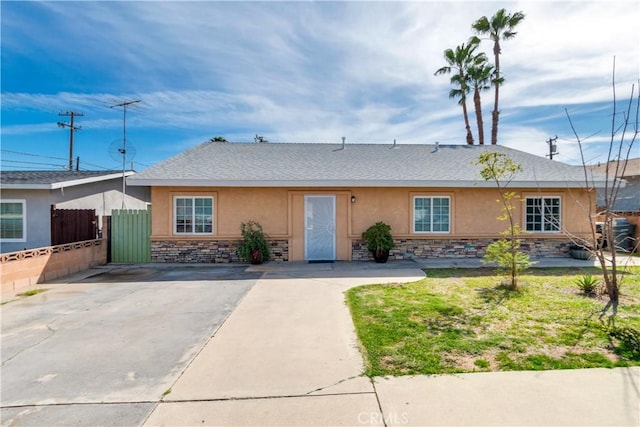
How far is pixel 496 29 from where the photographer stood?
20719mm

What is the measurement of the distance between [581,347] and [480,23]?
897 inches

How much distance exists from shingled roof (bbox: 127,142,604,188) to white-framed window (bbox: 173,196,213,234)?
0.90m

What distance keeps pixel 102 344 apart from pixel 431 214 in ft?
33.9

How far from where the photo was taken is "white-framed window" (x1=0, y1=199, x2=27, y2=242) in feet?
36.0

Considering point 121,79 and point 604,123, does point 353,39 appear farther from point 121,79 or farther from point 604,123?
point 121,79

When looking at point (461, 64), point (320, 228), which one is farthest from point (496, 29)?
point (320, 228)

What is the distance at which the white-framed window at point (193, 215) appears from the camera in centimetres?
1147

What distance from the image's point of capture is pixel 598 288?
673 cm

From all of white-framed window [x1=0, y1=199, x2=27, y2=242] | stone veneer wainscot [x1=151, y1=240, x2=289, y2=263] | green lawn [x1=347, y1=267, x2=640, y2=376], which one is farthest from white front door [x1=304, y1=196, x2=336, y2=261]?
white-framed window [x1=0, y1=199, x2=27, y2=242]

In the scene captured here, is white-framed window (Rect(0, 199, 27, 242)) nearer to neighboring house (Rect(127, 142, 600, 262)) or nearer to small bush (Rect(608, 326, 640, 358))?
neighboring house (Rect(127, 142, 600, 262))

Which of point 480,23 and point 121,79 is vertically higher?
point 480,23

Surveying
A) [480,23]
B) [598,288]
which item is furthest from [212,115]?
[480,23]

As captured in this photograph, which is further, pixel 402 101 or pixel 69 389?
pixel 402 101

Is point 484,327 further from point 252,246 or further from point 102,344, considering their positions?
point 252,246
